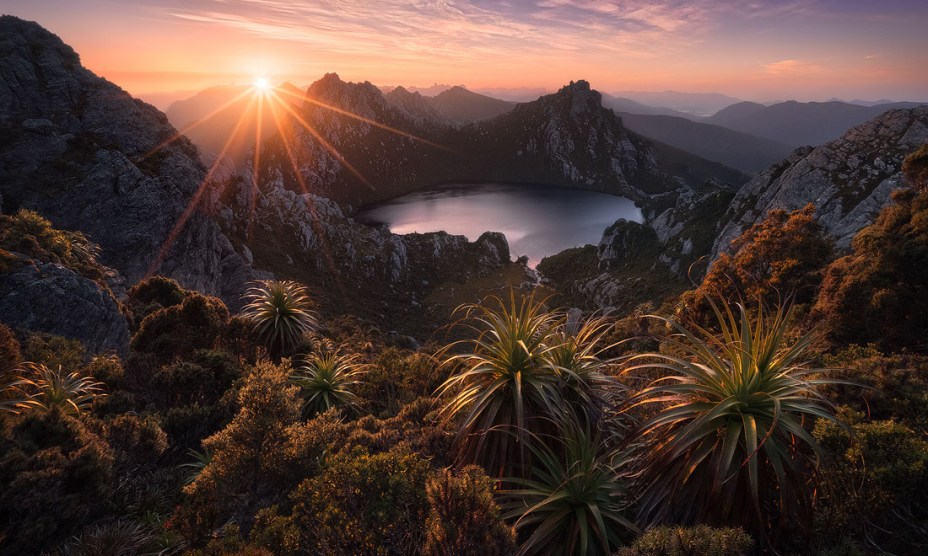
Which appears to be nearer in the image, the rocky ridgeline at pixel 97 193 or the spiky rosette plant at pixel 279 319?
the spiky rosette plant at pixel 279 319

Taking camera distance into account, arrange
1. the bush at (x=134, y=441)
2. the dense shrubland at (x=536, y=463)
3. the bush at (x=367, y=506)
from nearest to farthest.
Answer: the dense shrubland at (x=536, y=463)
the bush at (x=367, y=506)
the bush at (x=134, y=441)

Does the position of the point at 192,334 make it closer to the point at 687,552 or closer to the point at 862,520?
the point at 687,552

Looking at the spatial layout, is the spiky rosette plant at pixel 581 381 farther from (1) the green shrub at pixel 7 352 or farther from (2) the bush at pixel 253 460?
(1) the green shrub at pixel 7 352

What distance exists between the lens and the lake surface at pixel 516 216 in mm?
127350

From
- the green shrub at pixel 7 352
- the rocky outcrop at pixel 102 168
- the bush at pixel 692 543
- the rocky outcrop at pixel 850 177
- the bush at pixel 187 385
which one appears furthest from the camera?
the rocky outcrop at pixel 850 177

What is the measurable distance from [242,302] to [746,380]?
47.7 meters

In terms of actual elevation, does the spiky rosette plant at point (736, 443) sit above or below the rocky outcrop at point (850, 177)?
below

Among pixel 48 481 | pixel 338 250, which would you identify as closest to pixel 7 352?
pixel 48 481

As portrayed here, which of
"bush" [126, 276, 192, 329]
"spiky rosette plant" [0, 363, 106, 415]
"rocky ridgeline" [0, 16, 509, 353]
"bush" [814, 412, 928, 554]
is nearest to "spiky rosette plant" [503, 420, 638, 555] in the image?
"bush" [814, 412, 928, 554]

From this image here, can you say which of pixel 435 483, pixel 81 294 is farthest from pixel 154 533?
pixel 81 294

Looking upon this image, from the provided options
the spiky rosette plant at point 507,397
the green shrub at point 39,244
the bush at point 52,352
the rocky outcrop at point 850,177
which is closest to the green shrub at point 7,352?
the bush at point 52,352

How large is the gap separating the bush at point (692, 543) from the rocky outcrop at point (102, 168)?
4410cm

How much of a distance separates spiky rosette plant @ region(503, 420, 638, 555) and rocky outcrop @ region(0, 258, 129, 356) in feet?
61.6

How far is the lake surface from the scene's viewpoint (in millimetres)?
127350
